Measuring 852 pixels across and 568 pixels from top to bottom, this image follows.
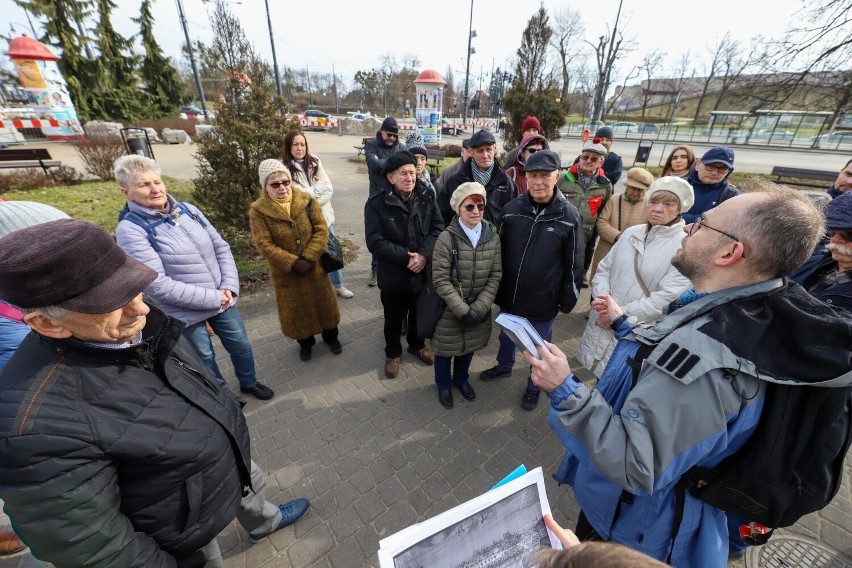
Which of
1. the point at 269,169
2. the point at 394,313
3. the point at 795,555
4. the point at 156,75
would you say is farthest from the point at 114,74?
the point at 795,555

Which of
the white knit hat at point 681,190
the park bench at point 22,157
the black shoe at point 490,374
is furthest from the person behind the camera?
the park bench at point 22,157

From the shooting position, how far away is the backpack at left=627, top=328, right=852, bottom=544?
1.17 metres

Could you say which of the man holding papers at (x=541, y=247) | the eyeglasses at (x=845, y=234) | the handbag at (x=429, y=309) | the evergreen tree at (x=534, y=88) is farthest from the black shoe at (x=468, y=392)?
the evergreen tree at (x=534, y=88)

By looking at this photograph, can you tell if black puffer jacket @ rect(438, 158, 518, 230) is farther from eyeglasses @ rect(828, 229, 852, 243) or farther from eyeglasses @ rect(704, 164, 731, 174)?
eyeglasses @ rect(828, 229, 852, 243)

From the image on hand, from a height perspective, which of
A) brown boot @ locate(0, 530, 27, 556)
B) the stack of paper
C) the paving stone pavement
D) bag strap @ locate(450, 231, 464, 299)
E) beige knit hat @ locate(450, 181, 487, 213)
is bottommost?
the paving stone pavement

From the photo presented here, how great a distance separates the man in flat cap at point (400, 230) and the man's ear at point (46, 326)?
2.41m

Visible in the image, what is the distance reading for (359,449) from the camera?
305cm

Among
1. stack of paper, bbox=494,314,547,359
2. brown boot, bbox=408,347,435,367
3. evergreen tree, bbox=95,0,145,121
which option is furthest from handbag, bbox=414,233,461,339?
evergreen tree, bbox=95,0,145,121

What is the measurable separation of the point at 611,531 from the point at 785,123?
43.8 meters

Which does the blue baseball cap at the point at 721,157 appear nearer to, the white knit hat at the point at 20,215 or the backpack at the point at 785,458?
the backpack at the point at 785,458

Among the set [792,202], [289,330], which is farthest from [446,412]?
[792,202]

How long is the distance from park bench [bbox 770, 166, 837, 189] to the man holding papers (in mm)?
12871

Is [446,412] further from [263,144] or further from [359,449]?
[263,144]

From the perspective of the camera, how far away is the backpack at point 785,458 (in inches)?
46.1
